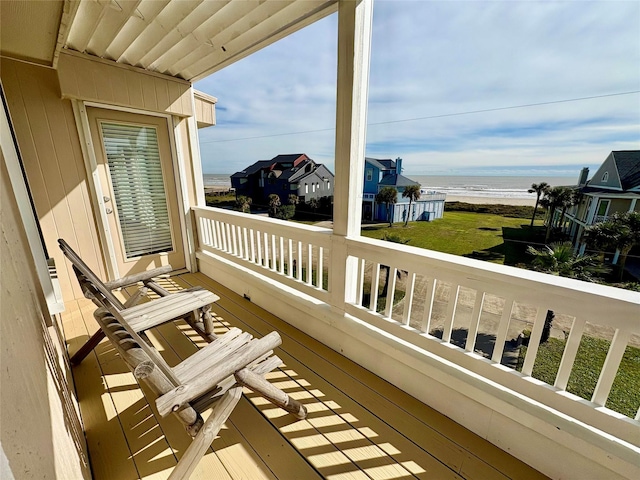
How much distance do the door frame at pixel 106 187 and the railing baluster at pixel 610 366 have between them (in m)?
3.82

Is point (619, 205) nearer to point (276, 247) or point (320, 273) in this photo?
point (320, 273)

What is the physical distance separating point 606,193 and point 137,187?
3834 millimetres

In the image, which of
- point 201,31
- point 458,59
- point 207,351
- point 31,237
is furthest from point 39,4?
point 458,59

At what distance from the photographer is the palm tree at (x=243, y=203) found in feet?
8.56

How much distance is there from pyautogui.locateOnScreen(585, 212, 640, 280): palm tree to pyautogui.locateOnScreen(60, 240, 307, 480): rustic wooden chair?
4.52 feet

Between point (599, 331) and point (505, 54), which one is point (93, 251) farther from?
point (599, 331)

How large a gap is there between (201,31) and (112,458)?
2.76 metres

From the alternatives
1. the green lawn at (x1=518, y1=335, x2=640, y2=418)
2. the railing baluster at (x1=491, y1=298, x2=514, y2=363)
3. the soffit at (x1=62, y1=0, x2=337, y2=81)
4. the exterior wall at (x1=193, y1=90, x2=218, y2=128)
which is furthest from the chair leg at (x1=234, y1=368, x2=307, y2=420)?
the exterior wall at (x1=193, y1=90, x2=218, y2=128)

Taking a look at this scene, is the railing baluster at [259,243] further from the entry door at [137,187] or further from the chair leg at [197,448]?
the chair leg at [197,448]

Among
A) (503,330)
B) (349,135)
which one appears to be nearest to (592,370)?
(503,330)

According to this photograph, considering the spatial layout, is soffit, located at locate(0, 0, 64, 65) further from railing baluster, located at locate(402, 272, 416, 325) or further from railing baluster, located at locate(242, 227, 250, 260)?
railing baluster, located at locate(402, 272, 416, 325)

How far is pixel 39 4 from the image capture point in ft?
4.82

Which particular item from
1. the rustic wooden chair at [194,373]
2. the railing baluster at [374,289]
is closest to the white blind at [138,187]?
the rustic wooden chair at [194,373]

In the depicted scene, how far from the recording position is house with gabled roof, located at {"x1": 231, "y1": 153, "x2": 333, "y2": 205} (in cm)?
195
